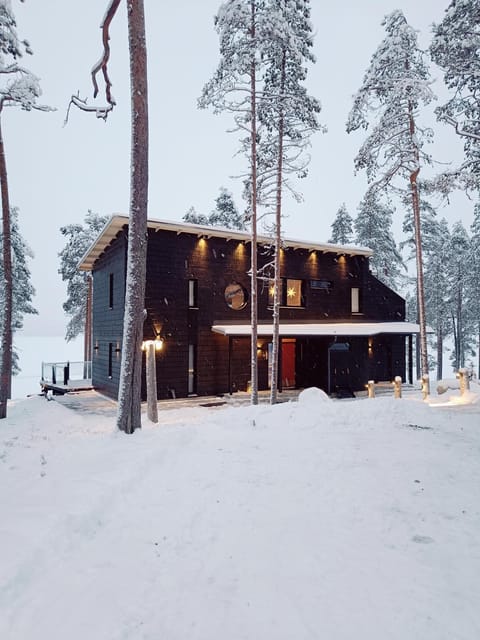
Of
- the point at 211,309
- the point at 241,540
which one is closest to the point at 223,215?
the point at 211,309

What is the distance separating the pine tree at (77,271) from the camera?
25.3 m

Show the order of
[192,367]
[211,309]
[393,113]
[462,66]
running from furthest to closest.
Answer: [211,309]
[192,367]
[393,113]
[462,66]

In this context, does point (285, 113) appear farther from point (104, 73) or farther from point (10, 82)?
point (10, 82)

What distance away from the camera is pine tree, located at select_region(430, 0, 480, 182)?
10.4 metres

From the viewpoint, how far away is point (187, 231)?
1529cm

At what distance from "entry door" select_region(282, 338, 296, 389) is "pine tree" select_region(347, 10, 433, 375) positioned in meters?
6.60

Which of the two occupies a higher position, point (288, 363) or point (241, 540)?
point (288, 363)

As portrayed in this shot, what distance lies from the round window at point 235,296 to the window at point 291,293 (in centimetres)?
144

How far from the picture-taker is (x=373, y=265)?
88.9 feet

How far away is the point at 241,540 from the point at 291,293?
52.6 feet

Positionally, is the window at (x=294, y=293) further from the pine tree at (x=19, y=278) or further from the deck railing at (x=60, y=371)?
the pine tree at (x=19, y=278)

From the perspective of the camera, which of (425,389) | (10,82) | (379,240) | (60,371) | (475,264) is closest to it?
(10,82)

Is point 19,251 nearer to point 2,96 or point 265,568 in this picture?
point 2,96

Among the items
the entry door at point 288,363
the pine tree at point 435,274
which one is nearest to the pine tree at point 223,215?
the entry door at point 288,363
